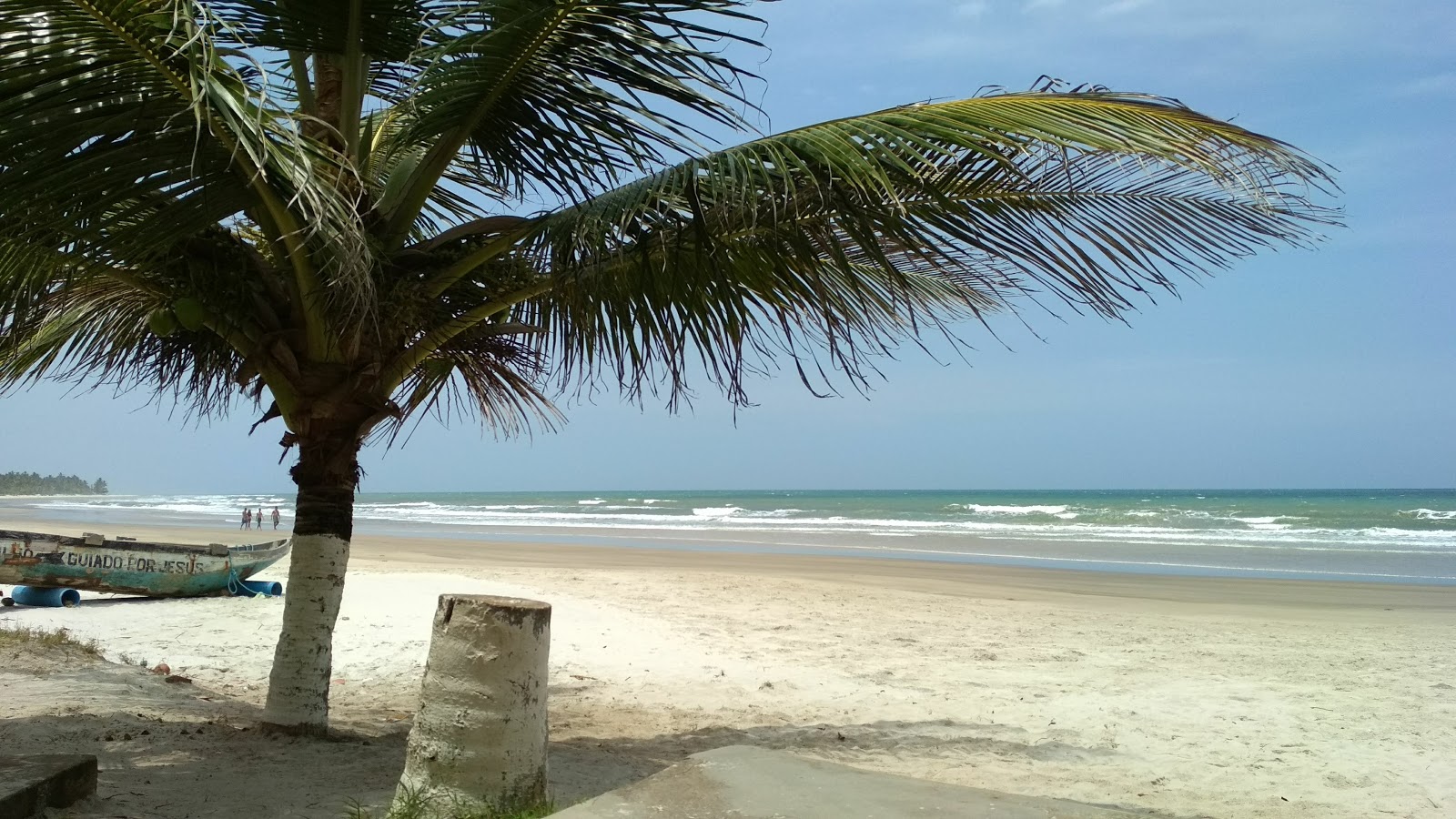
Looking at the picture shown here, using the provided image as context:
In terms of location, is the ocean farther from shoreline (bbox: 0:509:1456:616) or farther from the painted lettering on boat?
the painted lettering on boat

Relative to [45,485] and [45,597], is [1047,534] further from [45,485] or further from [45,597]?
[45,485]

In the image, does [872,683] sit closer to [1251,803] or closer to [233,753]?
[1251,803]

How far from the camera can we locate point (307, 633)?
4895mm

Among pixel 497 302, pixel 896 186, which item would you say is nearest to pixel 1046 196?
pixel 896 186

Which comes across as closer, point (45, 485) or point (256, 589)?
point (256, 589)

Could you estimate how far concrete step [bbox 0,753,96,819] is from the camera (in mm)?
3428

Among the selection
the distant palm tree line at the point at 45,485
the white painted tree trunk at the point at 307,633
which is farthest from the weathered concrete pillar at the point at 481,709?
the distant palm tree line at the point at 45,485

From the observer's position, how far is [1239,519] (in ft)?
125

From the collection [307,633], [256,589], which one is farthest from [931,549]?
[307,633]

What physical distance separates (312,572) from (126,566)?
23.9 ft

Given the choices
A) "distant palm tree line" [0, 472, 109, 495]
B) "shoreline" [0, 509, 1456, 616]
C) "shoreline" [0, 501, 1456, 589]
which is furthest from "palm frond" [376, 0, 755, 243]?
"distant palm tree line" [0, 472, 109, 495]

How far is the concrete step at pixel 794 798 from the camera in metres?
2.77

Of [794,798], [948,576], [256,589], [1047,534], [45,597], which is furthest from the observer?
[1047,534]

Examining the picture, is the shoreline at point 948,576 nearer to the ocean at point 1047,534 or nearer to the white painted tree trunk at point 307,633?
the ocean at point 1047,534
